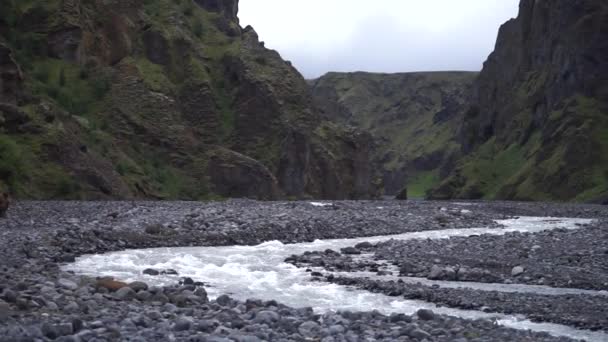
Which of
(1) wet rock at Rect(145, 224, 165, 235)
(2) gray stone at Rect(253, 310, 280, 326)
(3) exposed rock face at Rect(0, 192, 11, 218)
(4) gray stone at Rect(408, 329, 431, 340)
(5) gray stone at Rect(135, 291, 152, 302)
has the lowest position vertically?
(4) gray stone at Rect(408, 329, 431, 340)

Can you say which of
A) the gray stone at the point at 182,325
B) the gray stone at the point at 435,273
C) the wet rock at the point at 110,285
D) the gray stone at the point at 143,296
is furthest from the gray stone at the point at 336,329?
the gray stone at the point at 435,273

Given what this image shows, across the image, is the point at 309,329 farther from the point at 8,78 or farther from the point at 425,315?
the point at 8,78

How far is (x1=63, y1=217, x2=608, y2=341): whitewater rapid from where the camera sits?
1402cm

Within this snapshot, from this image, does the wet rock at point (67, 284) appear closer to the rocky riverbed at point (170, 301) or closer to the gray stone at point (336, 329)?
the rocky riverbed at point (170, 301)

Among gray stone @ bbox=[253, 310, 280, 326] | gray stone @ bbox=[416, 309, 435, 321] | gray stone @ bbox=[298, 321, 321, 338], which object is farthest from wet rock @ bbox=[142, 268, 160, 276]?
gray stone @ bbox=[416, 309, 435, 321]

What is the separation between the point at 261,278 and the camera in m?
17.9

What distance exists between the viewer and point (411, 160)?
185 m

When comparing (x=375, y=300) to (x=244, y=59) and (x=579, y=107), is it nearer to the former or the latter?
(x=244, y=59)

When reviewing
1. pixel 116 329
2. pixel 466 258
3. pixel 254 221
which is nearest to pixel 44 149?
pixel 254 221

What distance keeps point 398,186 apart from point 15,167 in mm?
150464

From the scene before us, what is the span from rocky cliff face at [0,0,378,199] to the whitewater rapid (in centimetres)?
1814

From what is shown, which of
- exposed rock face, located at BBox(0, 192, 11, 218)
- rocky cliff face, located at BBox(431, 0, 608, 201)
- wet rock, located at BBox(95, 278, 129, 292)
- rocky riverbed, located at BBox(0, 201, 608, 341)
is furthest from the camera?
rocky cliff face, located at BBox(431, 0, 608, 201)

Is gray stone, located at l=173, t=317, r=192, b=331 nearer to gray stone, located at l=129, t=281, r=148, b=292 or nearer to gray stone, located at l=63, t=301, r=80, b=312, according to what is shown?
gray stone, located at l=63, t=301, r=80, b=312

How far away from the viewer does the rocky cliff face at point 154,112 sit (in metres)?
41.2
